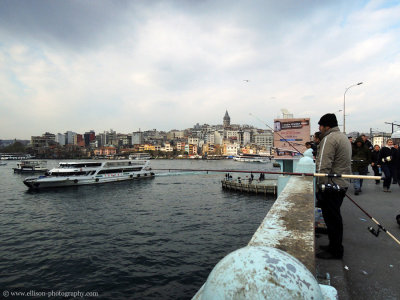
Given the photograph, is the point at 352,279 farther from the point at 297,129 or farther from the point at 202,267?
the point at 297,129

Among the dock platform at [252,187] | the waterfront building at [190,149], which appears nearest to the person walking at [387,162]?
the dock platform at [252,187]

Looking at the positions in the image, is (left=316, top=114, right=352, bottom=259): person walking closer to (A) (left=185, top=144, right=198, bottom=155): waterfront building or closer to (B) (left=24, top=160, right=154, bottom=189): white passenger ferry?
(B) (left=24, top=160, right=154, bottom=189): white passenger ferry

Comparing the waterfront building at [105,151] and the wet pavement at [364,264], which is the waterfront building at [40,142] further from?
the wet pavement at [364,264]

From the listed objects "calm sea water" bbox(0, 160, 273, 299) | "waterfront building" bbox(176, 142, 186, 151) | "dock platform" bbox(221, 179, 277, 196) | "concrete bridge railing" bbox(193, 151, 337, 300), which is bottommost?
"calm sea water" bbox(0, 160, 273, 299)

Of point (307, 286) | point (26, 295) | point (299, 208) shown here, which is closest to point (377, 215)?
point (299, 208)

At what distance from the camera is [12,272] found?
11438 millimetres

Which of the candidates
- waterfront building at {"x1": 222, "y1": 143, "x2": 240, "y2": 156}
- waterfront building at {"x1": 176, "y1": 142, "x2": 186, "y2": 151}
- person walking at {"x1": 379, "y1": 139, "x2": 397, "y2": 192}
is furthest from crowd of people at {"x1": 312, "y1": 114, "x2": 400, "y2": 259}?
waterfront building at {"x1": 176, "y1": 142, "x2": 186, "y2": 151}

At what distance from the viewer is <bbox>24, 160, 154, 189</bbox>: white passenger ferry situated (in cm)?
3702

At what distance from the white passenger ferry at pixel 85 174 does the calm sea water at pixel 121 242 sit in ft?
26.6

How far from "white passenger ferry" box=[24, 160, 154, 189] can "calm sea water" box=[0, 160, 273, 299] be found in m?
8.11

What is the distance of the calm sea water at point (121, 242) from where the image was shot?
34.1 ft

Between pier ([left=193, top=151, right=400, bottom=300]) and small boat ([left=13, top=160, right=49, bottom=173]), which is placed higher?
pier ([left=193, top=151, right=400, bottom=300])

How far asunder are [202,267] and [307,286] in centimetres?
1154

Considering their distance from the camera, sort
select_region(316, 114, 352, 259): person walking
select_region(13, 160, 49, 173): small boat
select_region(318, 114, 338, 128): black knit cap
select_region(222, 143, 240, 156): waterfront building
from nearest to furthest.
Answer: select_region(316, 114, 352, 259): person walking < select_region(318, 114, 338, 128): black knit cap < select_region(13, 160, 49, 173): small boat < select_region(222, 143, 240, 156): waterfront building
